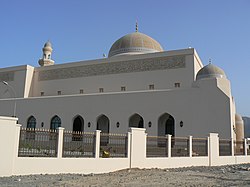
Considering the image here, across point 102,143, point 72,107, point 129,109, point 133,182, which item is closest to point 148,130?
point 129,109

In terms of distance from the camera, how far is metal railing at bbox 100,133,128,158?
33.6 ft

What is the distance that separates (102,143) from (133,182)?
3.34 m

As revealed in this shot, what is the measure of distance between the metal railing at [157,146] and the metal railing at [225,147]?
13.3ft

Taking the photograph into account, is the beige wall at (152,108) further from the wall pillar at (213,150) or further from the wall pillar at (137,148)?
the wall pillar at (137,148)

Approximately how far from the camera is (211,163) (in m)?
13.3

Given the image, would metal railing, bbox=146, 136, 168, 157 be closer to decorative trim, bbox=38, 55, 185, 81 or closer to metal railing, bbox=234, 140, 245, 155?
metal railing, bbox=234, 140, 245, 155

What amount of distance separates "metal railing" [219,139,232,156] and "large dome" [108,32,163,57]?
11699 millimetres

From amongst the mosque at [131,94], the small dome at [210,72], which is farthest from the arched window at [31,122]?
the small dome at [210,72]

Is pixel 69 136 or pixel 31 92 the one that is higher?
pixel 31 92

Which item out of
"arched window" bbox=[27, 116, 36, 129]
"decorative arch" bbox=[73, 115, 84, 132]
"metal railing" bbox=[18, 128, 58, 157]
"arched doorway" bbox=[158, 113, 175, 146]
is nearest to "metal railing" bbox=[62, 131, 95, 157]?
"metal railing" bbox=[18, 128, 58, 157]

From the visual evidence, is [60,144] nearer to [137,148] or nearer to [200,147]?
[137,148]

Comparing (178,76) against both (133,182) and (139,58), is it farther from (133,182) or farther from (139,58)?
(133,182)

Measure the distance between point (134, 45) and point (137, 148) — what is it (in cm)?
1521

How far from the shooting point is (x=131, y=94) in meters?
19.3
